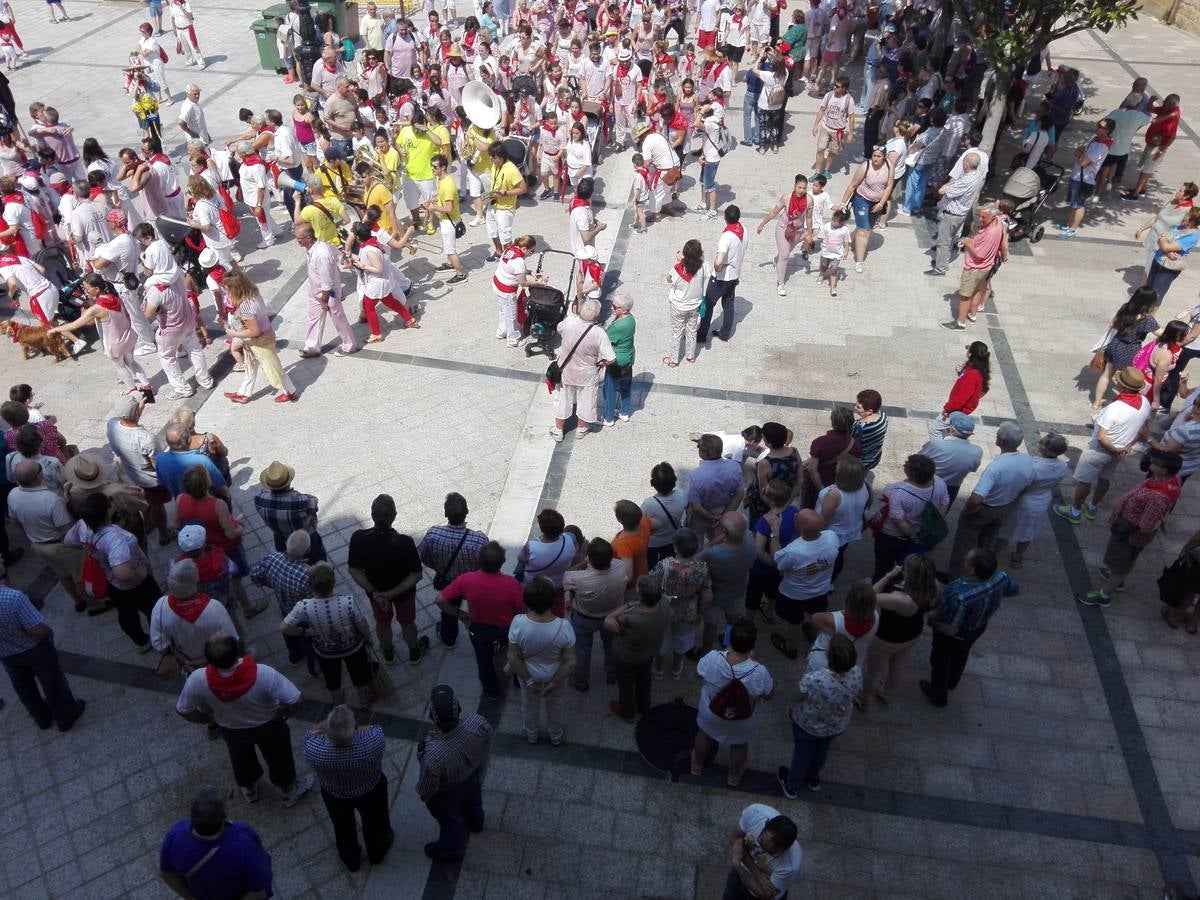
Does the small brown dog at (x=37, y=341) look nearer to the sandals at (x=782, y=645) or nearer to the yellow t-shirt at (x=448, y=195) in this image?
the yellow t-shirt at (x=448, y=195)

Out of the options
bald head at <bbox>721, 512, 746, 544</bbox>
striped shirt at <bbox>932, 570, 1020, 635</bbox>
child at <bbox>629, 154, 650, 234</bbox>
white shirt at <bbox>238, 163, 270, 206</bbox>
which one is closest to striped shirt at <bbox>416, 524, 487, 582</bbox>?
bald head at <bbox>721, 512, 746, 544</bbox>

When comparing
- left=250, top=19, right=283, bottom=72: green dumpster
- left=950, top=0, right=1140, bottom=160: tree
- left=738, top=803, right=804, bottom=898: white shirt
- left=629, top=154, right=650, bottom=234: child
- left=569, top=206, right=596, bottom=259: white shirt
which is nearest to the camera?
left=738, top=803, right=804, bottom=898: white shirt

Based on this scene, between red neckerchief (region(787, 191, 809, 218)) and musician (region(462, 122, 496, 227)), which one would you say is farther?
musician (region(462, 122, 496, 227))

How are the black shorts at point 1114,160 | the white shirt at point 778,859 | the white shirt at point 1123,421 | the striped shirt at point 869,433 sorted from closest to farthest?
the white shirt at point 778,859
the striped shirt at point 869,433
the white shirt at point 1123,421
the black shorts at point 1114,160

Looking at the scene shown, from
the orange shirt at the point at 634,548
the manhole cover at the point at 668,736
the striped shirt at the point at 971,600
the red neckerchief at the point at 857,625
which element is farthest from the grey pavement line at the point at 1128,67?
the manhole cover at the point at 668,736

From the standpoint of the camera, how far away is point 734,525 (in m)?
5.87

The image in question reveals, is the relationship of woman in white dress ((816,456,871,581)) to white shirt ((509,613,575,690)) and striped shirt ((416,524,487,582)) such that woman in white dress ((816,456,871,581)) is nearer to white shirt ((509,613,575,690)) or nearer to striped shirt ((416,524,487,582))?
white shirt ((509,613,575,690))

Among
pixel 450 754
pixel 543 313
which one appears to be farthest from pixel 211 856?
pixel 543 313

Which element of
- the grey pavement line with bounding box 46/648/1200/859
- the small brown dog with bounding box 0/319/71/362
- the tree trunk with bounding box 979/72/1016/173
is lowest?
the grey pavement line with bounding box 46/648/1200/859

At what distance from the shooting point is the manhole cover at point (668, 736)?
5.96 meters

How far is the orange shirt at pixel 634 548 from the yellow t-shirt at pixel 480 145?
792 cm

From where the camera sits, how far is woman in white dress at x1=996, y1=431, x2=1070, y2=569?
6.74 meters

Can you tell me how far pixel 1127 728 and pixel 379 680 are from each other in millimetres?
5399

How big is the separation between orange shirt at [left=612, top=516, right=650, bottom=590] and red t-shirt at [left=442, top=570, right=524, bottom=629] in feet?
2.55
